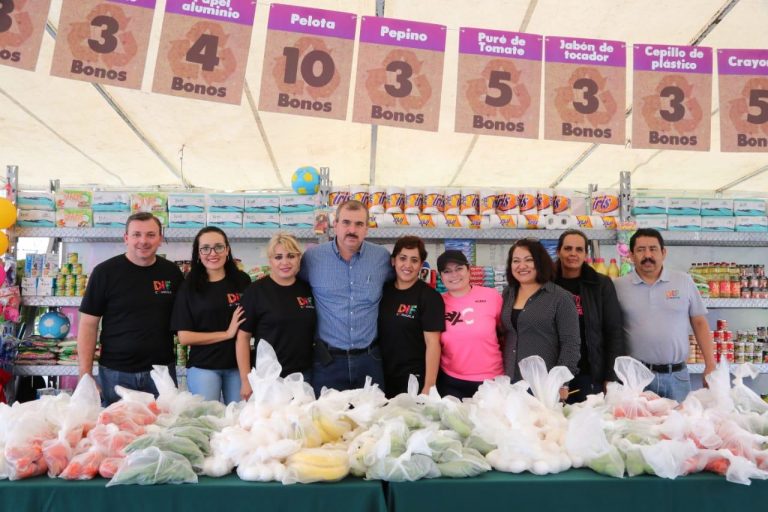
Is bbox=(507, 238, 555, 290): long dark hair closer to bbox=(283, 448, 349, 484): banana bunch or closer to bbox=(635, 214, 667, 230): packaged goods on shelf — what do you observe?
bbox=(635, 214, 667, 230): packaged goods on shelf

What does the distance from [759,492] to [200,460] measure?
1.76 metres

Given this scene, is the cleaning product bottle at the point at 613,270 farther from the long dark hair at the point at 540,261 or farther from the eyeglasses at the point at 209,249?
the eyeglasses at the point at 209,249

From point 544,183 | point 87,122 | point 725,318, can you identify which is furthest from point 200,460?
point 544,183

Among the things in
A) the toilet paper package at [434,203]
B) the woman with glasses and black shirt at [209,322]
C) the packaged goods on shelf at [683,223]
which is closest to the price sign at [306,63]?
the woman with glasses and black shirt at [209,322]

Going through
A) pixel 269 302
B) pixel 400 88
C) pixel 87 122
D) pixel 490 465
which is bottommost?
pixel 490 465

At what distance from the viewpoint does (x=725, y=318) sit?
4934mm

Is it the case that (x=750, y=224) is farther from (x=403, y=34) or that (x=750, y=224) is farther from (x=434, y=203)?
(x=403, y=34)

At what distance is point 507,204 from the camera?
4.25m

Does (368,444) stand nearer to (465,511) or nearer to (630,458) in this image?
(465,511)

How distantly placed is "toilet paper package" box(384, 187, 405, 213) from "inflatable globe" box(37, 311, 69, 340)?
8.41ft

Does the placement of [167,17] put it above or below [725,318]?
above

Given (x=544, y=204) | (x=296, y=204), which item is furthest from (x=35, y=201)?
(x=544, y=204)

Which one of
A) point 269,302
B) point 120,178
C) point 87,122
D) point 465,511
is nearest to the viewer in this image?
point 465,511

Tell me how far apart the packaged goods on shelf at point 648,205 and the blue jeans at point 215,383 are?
322 cm
